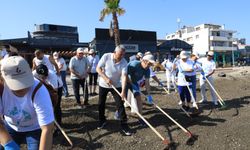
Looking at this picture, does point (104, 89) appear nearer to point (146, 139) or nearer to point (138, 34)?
point (146, 139)

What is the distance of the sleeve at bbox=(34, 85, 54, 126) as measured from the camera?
2.48 metres

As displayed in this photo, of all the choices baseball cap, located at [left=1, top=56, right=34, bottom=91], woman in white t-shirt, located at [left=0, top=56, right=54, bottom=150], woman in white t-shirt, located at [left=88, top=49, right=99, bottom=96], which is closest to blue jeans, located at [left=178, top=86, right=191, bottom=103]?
woman in white t-shirt, located at [left=88, top=49, right=99, bottom=96]

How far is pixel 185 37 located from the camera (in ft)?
257

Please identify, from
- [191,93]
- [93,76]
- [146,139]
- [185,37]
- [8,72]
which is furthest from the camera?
[185,37]

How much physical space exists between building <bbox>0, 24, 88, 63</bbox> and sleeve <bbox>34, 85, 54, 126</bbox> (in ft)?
59.5

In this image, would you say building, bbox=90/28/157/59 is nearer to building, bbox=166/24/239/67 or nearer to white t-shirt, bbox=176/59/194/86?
building, bbox=166/24/239/67

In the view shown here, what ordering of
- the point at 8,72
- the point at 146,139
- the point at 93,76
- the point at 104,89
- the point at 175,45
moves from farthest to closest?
the point at 175,45
the point at 93,76
the point at 104,89
the point at 146,139
the point at 8,72

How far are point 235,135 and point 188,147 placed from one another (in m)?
1.17

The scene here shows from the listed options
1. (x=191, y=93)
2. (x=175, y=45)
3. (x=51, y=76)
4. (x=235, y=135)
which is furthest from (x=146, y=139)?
(x=175, y=45)

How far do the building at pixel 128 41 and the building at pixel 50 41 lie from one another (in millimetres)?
2245

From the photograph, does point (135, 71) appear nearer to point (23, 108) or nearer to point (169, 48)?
point (23, 108)

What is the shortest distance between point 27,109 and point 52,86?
6.76 feet

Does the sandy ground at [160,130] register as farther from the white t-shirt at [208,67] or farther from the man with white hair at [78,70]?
the white t-shirt at [208,67]

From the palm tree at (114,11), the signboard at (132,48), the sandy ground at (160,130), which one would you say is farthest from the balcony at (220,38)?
the sandy ground at (160,130)
